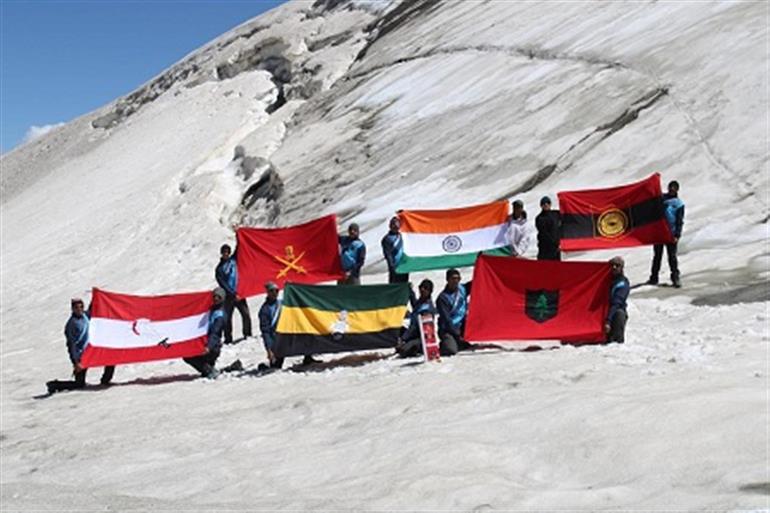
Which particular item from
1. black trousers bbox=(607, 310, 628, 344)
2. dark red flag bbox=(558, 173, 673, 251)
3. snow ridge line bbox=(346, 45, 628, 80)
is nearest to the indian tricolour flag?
dark red flag bbox=(558, 173, 673, 251)

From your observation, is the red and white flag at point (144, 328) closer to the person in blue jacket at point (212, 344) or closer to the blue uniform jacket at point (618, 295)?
the person in blue jacket at point (212, 344)

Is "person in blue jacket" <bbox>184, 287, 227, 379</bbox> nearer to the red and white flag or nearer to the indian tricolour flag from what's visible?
the red and white flag

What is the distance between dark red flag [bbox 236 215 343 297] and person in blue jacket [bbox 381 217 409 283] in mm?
844

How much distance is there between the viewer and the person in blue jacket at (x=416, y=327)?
11742 millimetres

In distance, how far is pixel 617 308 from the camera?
1083 centimetres

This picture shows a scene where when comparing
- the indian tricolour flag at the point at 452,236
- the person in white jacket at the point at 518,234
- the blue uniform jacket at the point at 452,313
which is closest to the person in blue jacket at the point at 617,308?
the blue uniform jacket at the point at 452,313

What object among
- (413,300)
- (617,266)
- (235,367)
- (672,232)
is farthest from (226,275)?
(672,232)

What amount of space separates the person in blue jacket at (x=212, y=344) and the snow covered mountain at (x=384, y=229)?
299 mm

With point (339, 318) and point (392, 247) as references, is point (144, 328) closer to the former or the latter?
point (339, 318)

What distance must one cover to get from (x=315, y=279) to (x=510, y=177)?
6422 millimetres

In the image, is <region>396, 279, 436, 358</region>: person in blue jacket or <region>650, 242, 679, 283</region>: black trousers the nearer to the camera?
<region>396, 279, 436, 358</region>: person in blue jacket

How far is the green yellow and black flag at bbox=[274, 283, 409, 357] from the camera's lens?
12320 mm

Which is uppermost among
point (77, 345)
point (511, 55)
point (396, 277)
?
point (511, 55)

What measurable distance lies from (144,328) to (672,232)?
7731mm
